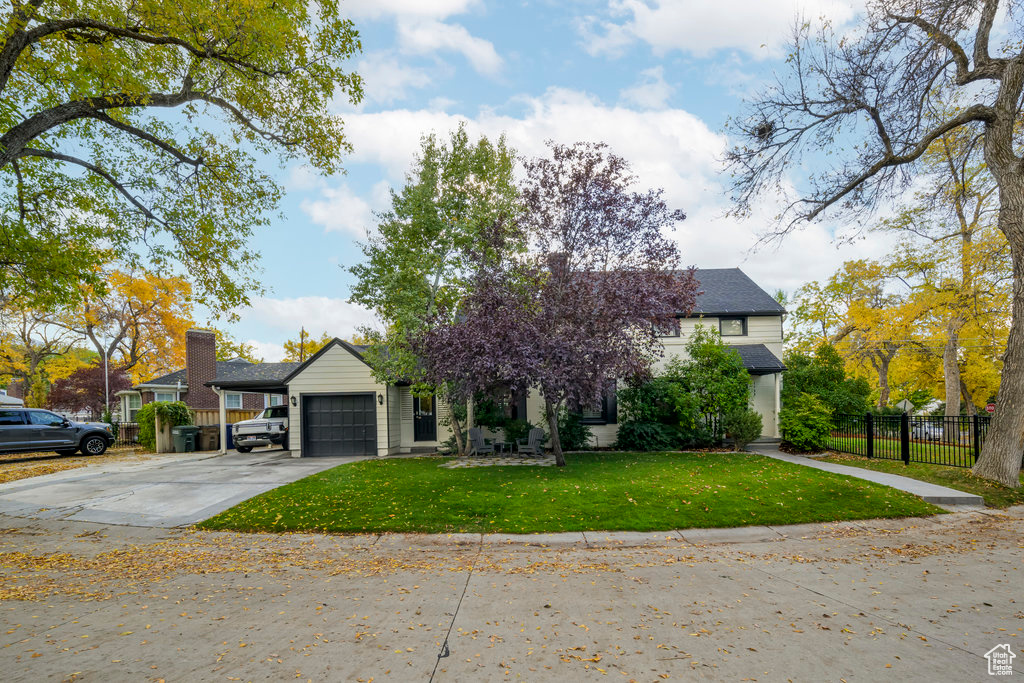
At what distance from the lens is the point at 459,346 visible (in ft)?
35.9

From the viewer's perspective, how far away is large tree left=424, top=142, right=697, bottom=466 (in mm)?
10859

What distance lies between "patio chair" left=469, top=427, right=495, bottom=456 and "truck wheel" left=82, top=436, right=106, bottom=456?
15.2 meters

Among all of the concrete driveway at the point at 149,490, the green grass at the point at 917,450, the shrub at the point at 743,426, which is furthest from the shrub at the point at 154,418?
the green grass at the point at 917,450

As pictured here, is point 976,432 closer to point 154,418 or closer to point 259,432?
point 259,432

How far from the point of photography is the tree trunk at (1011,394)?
403 inches

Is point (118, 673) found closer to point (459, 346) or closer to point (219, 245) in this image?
point (459, 346)

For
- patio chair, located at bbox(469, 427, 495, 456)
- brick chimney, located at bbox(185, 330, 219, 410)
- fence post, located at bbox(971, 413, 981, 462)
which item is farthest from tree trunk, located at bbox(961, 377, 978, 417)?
brick chimney, located at bbox(185, 330, 219, 410)

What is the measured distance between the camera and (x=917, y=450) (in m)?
14.8

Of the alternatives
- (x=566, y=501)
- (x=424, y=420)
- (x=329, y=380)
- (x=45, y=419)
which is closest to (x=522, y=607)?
(x=566, y=501)

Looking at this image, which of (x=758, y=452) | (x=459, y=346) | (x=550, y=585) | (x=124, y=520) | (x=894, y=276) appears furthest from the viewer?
(x=894, y=276)

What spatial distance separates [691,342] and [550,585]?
1317 centimetres

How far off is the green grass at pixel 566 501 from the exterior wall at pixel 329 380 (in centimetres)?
570

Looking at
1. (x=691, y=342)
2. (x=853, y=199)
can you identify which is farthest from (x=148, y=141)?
(x=853, y=199)

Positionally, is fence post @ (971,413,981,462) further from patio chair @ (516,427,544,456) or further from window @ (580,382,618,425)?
patio chair @ (516,427,544,456)
